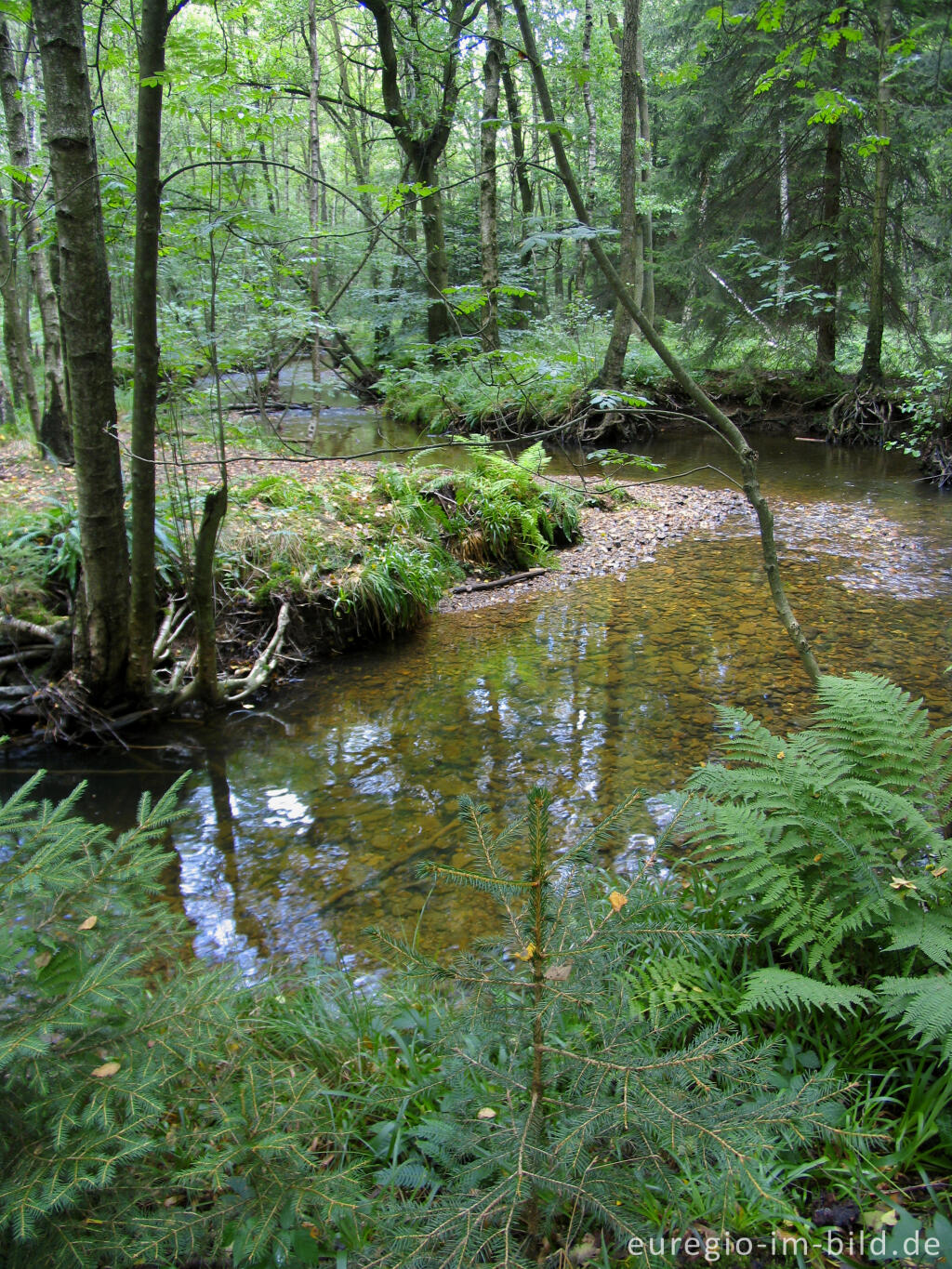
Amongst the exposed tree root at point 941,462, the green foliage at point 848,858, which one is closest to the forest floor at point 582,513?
the exposed tree root at point 941,462

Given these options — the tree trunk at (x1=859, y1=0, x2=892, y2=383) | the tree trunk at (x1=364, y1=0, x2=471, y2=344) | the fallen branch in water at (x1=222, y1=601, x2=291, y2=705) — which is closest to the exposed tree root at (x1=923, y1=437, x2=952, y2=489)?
the tree trunk at (x1=859, y1=0, x2=892, y2=383)

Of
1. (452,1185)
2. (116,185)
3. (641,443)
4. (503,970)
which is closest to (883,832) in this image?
(503,970)

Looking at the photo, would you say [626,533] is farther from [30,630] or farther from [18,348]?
[18,348]

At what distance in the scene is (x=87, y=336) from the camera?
160 inches

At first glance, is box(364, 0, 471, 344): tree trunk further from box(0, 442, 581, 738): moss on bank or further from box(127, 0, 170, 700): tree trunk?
box(127, 0, 170, 700): tree trunk

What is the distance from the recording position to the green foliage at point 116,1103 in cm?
129

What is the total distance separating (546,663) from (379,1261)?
4829 millimetres

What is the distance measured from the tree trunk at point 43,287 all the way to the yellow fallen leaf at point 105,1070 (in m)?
7.19

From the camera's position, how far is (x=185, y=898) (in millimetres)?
3643

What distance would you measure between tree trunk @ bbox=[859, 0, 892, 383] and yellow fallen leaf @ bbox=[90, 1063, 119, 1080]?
616 inches

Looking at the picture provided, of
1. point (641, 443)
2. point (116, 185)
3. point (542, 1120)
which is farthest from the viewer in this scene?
point (641, 443)

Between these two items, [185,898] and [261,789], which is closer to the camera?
[185,898]

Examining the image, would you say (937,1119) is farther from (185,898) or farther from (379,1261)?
(185,898)

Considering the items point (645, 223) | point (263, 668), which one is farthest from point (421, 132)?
point (263, 668)
